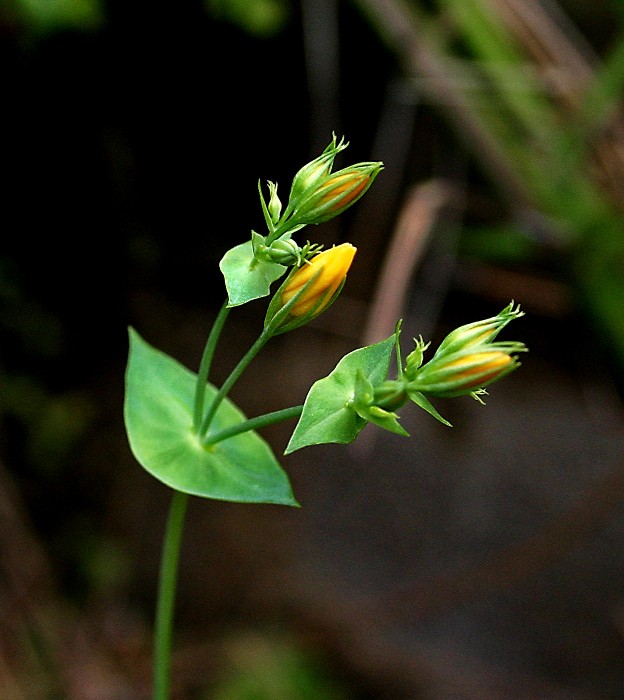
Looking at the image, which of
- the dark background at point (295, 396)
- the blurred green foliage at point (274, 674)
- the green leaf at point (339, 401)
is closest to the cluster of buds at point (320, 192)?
the green leaf at point (339, 401)

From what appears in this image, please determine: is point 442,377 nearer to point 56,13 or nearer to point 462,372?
point 462,372

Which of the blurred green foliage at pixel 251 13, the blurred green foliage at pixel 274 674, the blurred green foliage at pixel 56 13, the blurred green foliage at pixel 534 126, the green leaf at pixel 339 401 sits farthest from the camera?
the blurred green foliage at pixel 274 674

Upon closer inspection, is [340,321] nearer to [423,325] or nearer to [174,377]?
[423,325]

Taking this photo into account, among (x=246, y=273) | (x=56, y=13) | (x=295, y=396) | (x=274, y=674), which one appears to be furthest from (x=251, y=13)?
(x=274, y=674)

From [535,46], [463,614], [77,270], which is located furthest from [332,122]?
[463,614]

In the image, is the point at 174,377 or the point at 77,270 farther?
the point at 77,270

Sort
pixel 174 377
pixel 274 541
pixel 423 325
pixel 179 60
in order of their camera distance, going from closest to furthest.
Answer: pixel 174 377, pixel 179 60, pixel 423 325, pixel 274 541

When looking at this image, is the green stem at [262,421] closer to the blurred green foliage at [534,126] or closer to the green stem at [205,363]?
the green stem at [205,363]

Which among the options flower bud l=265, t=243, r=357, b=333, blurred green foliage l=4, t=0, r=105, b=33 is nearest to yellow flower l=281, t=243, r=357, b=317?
flower bud l=265, t=243, r=357, b=333
